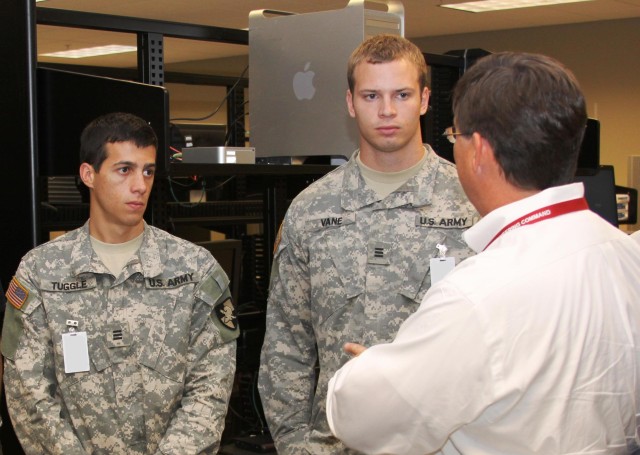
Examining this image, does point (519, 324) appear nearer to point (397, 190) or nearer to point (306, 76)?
point (397, 190)

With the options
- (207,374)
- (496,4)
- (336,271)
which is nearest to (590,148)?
(336,271)

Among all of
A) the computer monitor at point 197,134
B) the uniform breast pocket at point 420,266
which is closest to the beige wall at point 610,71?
the computer monitor at point 197,134

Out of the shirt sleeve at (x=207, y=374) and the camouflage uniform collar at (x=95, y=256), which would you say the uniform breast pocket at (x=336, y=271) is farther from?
the camouflage uniform collar at (x=95, y=256)

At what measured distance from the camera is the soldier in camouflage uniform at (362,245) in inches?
80.0

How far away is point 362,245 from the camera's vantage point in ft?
6.84

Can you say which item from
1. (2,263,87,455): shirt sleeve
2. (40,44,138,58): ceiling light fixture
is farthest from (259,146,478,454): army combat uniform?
(40,44,138,58): ceiling light fixture

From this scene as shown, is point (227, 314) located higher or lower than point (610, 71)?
lower

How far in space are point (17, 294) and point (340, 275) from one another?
77 cm

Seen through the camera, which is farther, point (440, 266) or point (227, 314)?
point (227, 314)

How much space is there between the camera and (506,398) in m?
1.16

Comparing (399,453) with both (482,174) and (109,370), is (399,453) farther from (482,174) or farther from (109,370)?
(109,370)

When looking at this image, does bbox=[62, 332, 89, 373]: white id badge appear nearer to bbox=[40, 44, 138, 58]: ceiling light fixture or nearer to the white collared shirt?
the white collared shirt

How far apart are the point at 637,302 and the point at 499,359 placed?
244mm

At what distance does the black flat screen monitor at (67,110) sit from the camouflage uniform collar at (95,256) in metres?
0.23
